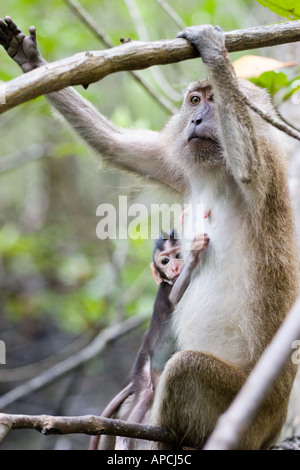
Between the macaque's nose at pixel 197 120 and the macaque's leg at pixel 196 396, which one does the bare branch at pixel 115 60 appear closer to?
the macaque's nose at pixel 197 120

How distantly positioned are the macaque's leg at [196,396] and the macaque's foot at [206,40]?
6.47ft

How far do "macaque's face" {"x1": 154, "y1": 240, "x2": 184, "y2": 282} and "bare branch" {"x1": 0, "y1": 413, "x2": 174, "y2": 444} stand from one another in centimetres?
142

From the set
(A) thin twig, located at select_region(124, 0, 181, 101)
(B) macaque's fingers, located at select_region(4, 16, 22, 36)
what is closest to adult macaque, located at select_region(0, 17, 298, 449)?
(B) macaque's fingers, located at select_region(4, 16, 22, 36)

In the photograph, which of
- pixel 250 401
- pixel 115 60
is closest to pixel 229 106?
pixel 115 60

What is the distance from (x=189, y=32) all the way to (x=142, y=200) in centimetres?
401

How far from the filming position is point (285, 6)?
3.73 meters

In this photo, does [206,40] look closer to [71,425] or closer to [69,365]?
[71,425]

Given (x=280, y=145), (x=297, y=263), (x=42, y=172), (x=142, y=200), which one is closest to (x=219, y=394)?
(x=297, y=263)

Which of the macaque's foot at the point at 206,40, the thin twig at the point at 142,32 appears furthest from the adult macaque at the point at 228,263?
the thin twig at the point at 142,32

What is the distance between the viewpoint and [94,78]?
3064mm

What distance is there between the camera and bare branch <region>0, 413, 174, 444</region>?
3191 mm

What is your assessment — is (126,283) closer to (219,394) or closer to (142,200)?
(142,200)

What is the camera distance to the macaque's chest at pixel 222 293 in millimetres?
4539

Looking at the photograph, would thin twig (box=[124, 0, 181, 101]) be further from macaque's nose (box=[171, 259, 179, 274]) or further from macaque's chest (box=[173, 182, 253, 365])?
macaque's chest (box=[173, 182, 253, 365])
